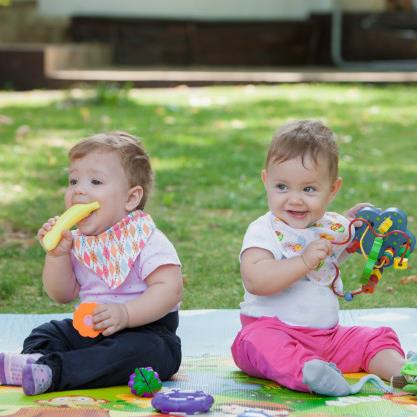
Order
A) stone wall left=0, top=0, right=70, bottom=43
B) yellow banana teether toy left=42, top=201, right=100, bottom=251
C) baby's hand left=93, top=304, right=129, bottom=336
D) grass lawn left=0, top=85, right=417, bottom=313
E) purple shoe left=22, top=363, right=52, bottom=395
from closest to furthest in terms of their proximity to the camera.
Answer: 1. purple shoe left=22, top=363, right=52, bottom=395
2. baby's hand left=93, top=304, right=129, bottom=336
3. yellow banana teether toy left=42, top=201, right=100, bottom=251
4. grass lawn left=0, top=85, right=417, bottom=313
5. stone wall left=0, top=0, right=70, bottom=43

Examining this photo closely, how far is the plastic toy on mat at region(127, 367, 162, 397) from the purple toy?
0.50 feet

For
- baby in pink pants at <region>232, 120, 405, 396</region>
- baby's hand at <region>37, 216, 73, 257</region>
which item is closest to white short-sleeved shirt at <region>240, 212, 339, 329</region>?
baby in pink pants at <region>232, 120, 405, 396</region>

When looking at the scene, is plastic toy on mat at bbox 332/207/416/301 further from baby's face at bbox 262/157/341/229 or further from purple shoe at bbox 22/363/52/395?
purple shoe at bbox 22/363/52/395

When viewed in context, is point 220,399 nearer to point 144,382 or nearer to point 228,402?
point 228,402

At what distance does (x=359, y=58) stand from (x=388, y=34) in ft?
1.72

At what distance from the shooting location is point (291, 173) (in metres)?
3.23

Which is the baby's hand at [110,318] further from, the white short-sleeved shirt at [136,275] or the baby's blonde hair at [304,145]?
the baby's blonde hair at [304,145]

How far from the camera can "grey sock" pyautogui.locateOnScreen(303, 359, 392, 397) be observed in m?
2.94

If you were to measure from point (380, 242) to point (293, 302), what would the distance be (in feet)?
1.04

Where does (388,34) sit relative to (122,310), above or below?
above

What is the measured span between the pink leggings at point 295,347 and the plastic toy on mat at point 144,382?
325 millimetres

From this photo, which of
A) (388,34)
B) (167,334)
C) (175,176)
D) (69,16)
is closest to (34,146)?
A: (175,176)

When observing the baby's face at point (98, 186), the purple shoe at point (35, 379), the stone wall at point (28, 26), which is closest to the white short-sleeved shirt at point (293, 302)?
the baby's face at point (98, 186)

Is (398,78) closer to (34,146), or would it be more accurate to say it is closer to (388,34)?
(388,34)
